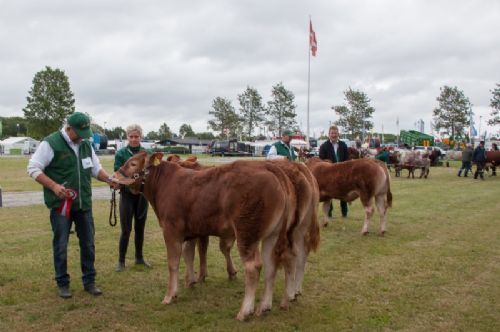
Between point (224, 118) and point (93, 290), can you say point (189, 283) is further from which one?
point (224, 118)

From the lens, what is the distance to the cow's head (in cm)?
611

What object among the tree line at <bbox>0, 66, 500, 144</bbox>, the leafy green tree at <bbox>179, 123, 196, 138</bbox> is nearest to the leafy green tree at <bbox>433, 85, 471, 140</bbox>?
the tree line at <bbox>0, 66, 500, 144</bbox>

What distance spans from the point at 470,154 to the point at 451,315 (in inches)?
1026

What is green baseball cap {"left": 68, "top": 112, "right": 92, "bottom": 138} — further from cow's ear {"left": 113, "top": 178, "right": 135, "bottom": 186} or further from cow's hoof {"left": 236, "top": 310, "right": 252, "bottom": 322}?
cow's hoof {"left": 236, "top": 310, "right": 252, "bottom": 322}

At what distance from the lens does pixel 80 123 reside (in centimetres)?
582

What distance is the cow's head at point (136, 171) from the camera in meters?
6.11

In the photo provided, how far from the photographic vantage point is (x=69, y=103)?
7350 cm

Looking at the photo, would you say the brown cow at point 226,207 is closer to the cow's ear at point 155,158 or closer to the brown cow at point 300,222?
the cow's ear at point 155,158

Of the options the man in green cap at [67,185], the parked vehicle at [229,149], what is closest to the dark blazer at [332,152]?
the man in green cap at [67,185]

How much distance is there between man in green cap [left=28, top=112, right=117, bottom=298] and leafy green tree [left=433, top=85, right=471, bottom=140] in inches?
2484

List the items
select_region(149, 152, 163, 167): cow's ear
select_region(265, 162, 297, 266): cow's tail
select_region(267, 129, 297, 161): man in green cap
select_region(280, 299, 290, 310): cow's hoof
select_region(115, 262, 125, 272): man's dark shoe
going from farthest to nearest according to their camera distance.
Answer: select_region(267, 129, 297, 161): man in green cap < select_region(115, 262, 125, 272): man's dark shoe < select_region(149, 152, 163, 167): cow's ear < select_region(280, 299, 290, 310): cow's hoof < select_region(265, 162, 297, 266): cow's tail

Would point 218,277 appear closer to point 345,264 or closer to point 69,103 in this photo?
point 345,264

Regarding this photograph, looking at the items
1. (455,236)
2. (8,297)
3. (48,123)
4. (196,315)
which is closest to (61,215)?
(8,297)

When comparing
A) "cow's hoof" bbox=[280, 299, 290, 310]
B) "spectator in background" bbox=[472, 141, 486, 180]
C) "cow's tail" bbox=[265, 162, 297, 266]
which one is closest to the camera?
"cow's tail" bbox=[265, 162, 297, 266]
